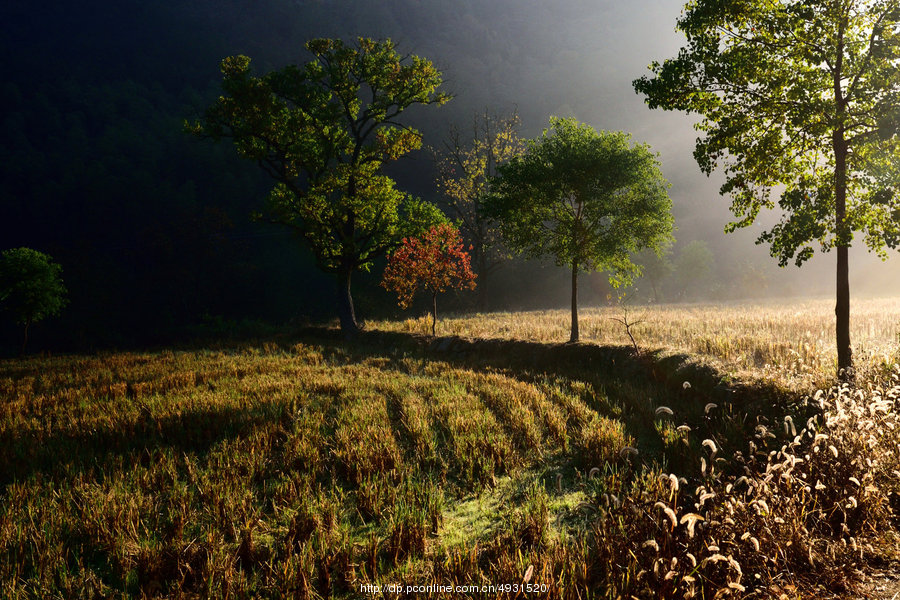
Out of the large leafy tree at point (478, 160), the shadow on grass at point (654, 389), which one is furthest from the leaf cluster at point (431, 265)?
the large leafy tree at point (478, 160)

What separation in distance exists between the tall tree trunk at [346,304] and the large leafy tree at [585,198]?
11422 mm

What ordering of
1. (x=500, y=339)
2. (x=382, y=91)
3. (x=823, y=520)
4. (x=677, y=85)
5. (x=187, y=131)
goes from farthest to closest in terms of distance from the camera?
1. (x=382, y=91)
2. (x=187, y=131)
3. (x=500, y=339)
4. (x=677, y=85)
5. (x=823, y=520)

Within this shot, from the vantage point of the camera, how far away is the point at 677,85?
29.7 feet

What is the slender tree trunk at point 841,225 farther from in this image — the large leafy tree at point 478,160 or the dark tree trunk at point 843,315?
the large leafy tree at point 478,160

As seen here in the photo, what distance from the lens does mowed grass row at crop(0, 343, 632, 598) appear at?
3760mm

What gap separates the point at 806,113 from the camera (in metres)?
7.89

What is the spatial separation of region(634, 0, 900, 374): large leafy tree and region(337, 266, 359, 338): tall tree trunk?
63.9 feet

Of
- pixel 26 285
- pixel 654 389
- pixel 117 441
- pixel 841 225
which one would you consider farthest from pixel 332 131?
pixel 841 225

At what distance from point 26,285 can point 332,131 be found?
63.7ft

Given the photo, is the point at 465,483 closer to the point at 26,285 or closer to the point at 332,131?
the point at 332,131

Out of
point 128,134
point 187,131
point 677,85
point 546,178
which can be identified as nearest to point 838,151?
point 677,85

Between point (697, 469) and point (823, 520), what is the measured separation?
4.70ft

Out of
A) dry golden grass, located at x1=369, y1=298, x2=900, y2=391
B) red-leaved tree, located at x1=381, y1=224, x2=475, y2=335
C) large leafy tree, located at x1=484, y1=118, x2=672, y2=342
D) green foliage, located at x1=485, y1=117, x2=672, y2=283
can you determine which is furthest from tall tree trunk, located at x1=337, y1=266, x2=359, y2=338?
green foliage, located at x1=485, y1=117, x2=672, y2=283

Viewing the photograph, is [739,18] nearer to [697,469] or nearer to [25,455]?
[697,469]
